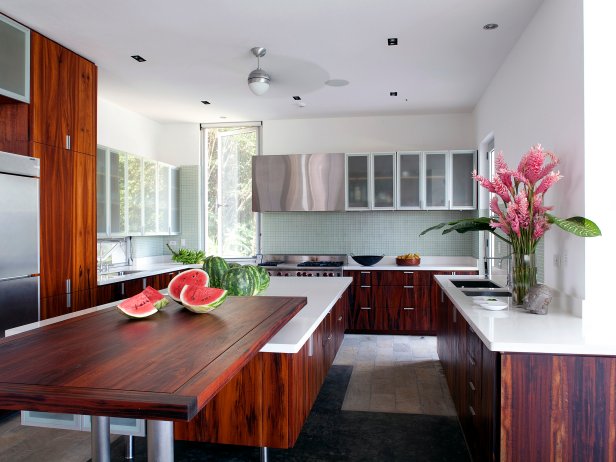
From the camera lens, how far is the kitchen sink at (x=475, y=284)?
386 centimetres

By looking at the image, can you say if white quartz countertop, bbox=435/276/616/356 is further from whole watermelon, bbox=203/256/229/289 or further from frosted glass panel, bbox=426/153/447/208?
frosted glass panel, bbox=426/153/447/208

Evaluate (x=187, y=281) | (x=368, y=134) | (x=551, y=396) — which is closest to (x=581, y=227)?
(x=551, y=396)

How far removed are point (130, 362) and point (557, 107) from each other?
277 cm

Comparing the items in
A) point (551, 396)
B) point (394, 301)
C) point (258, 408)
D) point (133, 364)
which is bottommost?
point (394, 301)

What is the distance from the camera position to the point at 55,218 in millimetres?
3822

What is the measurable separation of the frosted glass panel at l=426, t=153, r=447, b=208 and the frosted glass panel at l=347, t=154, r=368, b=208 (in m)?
0.77

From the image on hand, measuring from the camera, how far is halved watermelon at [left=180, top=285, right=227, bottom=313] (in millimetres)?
1928

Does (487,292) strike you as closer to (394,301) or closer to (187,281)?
(187,281)

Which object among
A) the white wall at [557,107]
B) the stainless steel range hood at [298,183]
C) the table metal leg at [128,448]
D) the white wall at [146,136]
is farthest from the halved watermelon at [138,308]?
the stainless steel range hood at [298,183]

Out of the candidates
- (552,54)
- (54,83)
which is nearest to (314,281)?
(552,54)

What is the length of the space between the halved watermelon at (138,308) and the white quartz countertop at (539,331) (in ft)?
4.39

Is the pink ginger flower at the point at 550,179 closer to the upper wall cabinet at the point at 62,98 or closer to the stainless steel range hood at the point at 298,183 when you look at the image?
the upper wall cabinet at the point at 62,98

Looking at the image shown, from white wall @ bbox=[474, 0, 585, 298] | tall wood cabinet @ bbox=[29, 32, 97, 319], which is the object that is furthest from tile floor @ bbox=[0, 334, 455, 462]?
white wall @ bbox=[474, 0, 585, 298]

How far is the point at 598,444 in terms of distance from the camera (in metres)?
1.83
